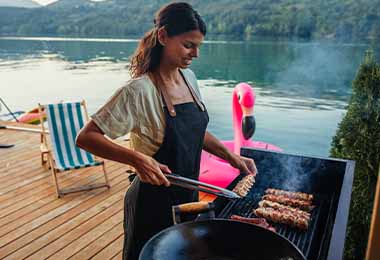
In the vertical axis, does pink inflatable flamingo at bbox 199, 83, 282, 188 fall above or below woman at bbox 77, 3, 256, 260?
below

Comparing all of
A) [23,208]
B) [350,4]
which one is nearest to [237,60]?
[350,4]

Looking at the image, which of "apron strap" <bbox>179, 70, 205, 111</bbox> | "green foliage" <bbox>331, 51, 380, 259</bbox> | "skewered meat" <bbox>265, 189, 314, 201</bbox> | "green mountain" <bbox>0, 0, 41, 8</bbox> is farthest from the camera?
"green mountain" <bbox>0, 0, 41, 8</bbox>

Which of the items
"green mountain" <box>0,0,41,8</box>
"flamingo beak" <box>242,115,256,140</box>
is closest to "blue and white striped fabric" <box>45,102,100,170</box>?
"flamingo beak" <box>242,115,256,140</box>

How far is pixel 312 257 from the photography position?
155cm

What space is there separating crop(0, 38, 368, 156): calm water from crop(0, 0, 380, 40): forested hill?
1.60ft

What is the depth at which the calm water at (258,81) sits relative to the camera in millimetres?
9281

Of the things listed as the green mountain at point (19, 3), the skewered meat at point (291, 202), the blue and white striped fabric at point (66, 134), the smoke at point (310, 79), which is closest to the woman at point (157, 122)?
the skewered meat at point (291, 202)

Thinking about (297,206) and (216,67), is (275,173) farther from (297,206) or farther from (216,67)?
(216,67)

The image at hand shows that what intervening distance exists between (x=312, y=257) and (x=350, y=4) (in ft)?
16.1

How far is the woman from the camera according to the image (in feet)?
4.47

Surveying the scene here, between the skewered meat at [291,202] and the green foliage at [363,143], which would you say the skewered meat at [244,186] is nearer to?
the skewered meat at [291,202]

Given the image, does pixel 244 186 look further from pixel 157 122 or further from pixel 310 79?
pixel 310 79

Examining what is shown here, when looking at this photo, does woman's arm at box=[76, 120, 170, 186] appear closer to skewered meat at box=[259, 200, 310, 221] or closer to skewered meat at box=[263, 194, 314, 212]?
skewered meat at box=[259, 200, 310, 221]

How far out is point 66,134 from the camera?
4.00m
